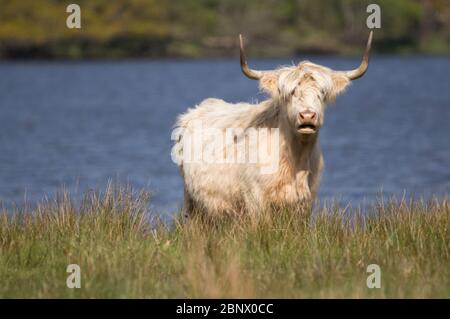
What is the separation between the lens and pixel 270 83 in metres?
7.76

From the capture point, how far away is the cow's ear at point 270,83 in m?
7.73

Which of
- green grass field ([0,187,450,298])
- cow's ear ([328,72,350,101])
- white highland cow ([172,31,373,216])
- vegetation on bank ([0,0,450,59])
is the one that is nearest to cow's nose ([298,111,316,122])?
white highland cow ([172,31,373,216])

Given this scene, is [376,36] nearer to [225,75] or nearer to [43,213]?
[225,75]

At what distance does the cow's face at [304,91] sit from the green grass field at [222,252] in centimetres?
73

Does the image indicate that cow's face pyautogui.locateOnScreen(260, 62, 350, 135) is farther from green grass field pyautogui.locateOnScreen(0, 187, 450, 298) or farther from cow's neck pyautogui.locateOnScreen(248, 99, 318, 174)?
green grass field pyautogui.locateOnScreen(0, 187, 450, 298)

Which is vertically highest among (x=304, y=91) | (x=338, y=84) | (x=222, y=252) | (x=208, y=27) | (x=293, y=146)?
(x=208, y=27)

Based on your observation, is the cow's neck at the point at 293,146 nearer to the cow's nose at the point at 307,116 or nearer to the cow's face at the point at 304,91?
the cow's face at the point at 304,91

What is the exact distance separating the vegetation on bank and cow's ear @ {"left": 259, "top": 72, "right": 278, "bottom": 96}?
89.2m

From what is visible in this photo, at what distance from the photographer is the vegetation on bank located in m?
99.9

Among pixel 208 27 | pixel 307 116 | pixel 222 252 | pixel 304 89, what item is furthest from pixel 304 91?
pixel 208 27

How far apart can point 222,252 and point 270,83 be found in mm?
1734

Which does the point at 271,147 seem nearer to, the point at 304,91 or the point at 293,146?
the point at 293,146

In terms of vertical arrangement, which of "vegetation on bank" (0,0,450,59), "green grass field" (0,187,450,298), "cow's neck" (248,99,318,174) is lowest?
"green grass field" (0,187,450,298)
